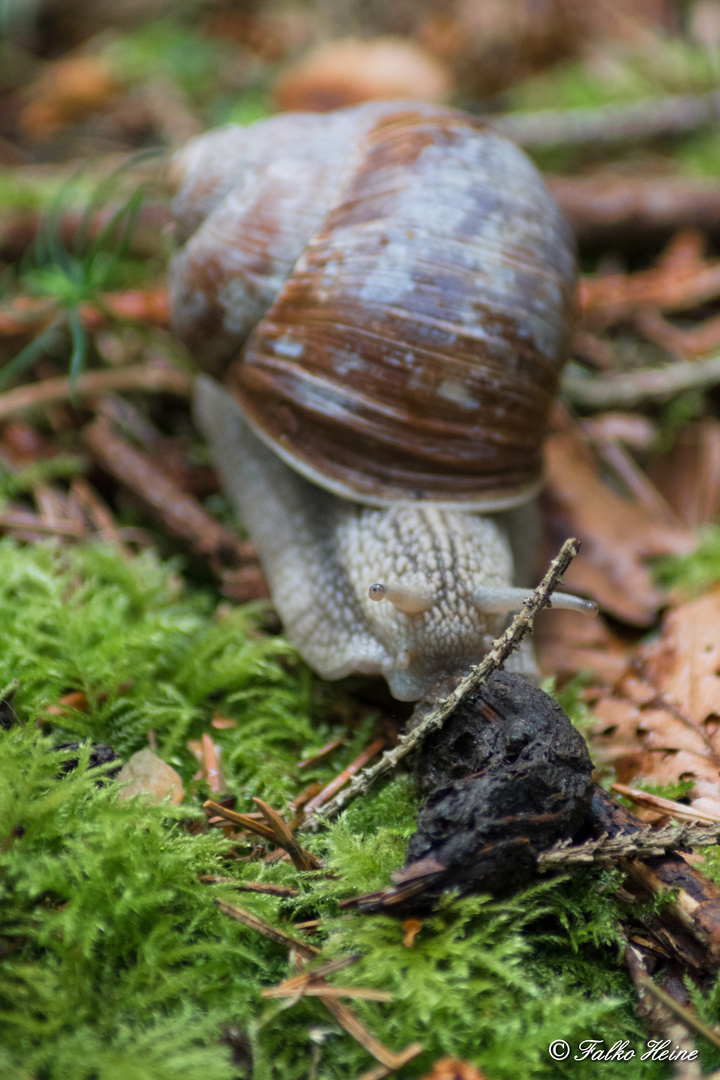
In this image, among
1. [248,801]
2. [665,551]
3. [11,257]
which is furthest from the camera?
[11,257]

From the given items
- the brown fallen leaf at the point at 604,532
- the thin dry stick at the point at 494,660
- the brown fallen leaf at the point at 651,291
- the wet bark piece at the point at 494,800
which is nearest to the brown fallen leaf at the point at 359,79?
the brown fallen leaf at the point at 651,291

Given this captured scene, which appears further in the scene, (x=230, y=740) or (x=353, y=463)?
(x=353, y=463)

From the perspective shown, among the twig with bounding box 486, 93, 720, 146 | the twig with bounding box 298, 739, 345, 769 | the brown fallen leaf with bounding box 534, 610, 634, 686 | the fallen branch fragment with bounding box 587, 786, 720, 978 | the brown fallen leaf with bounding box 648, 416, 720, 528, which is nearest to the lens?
the fallen branch fragment with bounding box 587, 786, 720, 978

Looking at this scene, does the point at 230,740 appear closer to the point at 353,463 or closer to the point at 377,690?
the point at 377,690

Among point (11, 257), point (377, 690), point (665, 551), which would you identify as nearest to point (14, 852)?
point (377, 690)

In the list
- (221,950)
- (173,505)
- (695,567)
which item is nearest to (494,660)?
(221,950)

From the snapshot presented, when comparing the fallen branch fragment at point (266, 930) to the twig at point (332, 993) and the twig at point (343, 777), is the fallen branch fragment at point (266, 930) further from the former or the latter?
the twig at point (343, 777)

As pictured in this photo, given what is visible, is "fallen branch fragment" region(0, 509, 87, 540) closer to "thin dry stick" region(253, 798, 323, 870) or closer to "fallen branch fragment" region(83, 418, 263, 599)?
"fallen branch fragment" region(83, 418, 263, 599)

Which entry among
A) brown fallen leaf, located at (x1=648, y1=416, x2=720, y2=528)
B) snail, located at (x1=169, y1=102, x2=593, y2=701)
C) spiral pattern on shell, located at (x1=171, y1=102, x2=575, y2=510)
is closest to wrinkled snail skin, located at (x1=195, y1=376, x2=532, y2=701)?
snail, located at (x1=169, y1=102, x2=593, y2=701)
